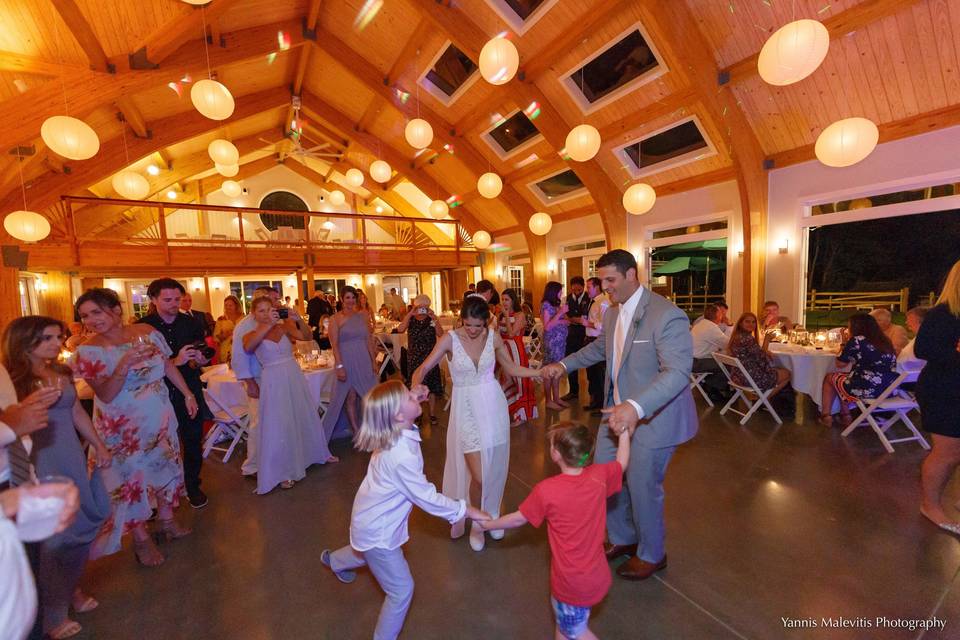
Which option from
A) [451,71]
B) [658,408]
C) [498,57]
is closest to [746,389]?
[658,408]

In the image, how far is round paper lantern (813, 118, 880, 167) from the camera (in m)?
4.17

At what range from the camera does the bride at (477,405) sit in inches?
96.1

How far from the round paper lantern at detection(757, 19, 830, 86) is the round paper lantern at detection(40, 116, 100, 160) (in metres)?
6.69

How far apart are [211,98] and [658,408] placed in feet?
19.3

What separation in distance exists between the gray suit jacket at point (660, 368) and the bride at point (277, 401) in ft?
8.82

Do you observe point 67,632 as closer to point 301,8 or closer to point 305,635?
point 305,635

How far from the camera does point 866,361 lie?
3852 millimetres

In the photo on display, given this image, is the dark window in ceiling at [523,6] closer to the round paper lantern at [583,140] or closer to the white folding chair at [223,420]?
the round paper lantern at [583,140]

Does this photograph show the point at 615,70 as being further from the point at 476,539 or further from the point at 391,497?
the point at 391,497

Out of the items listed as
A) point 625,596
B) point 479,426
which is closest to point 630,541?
point 625,596

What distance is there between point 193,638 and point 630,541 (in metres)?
2.37

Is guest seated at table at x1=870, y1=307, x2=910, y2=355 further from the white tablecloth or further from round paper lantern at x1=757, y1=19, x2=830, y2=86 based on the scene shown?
round paper lantern at x1=757, y1=19, x2=830, y2=86

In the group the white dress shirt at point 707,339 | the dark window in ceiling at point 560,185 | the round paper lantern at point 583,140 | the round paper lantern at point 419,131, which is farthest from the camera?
the dark window in ceiling at point 560,185

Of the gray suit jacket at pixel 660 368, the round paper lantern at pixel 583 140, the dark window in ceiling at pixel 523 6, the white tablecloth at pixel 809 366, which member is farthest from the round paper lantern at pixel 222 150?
the white tablecloth at pixel 809 366
